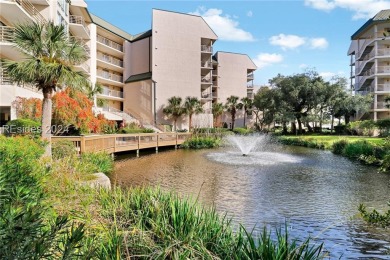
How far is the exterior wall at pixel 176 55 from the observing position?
4725 cm

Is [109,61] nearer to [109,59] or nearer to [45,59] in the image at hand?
[109,59]

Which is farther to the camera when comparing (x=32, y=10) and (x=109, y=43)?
(x=109, y=43)

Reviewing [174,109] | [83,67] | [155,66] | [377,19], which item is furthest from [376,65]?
[83,67]

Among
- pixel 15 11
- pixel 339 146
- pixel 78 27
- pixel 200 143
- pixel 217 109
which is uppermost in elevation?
pixel 78 27

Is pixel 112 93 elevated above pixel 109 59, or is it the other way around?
pixel 109 59

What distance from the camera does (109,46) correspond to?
46.4 metres

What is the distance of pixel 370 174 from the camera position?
1559cm

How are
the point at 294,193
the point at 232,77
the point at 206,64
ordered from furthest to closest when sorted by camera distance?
the point at 232,77, the point at 206,64, the point at 294,193

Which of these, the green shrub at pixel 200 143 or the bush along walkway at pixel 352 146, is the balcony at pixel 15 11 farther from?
the bush along walkway at pixel 352 146

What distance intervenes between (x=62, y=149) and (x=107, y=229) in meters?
10.9

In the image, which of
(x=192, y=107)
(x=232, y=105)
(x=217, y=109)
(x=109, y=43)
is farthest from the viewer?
(x=232, y=105)

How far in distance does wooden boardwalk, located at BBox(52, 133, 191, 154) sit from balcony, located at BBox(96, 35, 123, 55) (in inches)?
788

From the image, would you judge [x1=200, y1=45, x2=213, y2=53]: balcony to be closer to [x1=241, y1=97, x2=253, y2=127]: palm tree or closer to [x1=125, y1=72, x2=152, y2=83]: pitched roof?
[x1=125, y1=72, x2=152, y2=83]: pitched roof

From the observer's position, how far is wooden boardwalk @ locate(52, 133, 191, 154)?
17047 millimetres
